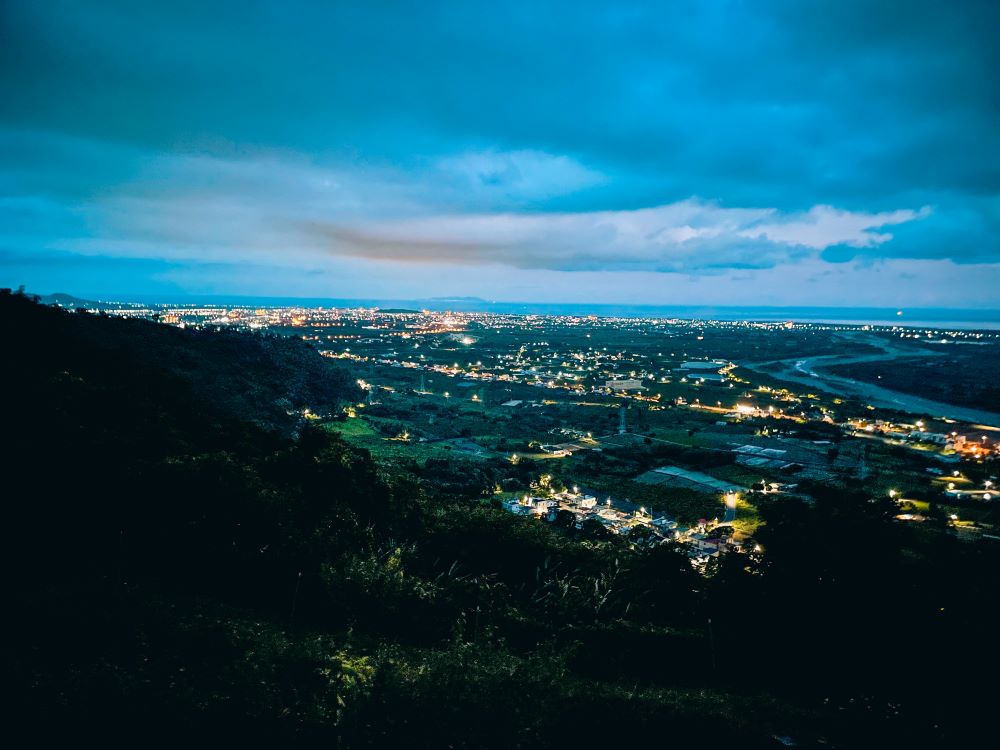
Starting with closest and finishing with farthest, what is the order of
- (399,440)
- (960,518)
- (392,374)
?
(960,518), (399,440), (392,374)

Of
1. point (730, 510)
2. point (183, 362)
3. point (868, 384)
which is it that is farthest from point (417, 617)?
point (868, 384)

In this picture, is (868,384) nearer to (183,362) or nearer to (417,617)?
(183,362)

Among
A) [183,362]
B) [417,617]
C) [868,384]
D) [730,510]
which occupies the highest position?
[183,362]

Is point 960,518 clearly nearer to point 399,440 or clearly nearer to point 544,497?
point 544,497

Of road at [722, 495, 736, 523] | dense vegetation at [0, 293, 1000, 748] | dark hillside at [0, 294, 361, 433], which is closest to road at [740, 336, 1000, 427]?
road at [722, 495, 736, 523]

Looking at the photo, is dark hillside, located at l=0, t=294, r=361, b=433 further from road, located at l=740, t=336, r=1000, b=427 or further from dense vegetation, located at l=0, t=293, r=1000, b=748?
road, located at l=740, t=336, r=1000, b=427

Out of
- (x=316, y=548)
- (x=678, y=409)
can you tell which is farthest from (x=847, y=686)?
(x=678, y=409)
